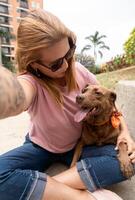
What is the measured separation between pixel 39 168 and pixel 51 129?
1.20 feet

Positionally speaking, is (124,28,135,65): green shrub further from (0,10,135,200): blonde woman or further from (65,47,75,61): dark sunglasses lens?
(65,47,75,61): dark sunglasses lens

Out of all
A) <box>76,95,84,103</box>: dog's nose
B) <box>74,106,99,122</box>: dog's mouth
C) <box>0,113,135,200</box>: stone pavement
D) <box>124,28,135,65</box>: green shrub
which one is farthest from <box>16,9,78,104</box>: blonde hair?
<box>124,28,135,65</box>: green shrub

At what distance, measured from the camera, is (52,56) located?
2.37m

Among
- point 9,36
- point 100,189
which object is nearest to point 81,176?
point 100,189

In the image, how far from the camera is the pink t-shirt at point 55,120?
258cm

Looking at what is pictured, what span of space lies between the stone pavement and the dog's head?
0.50 meters

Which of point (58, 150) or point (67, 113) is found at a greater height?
point (67, 113)

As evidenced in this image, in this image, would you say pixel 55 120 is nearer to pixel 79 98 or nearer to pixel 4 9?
pixel 79 98

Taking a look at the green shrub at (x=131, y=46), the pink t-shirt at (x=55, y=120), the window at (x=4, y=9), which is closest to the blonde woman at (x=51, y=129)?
the pink t-shirt at (x=55, y=120)

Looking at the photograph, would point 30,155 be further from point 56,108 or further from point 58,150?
point 56,108

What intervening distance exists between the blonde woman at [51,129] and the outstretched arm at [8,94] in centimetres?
51

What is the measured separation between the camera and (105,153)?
266cm

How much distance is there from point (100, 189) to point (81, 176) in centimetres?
17

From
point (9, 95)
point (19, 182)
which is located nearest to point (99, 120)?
point (19, 182)
